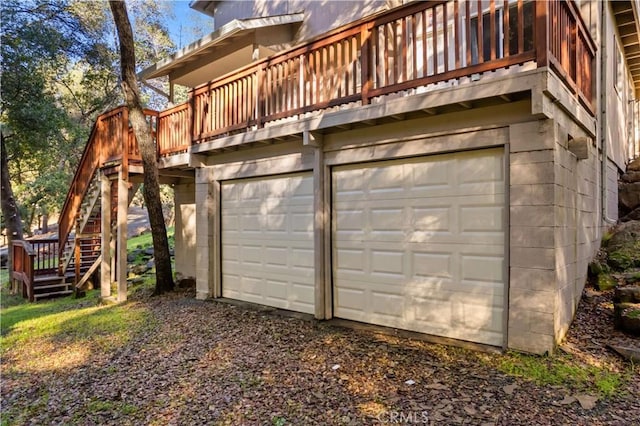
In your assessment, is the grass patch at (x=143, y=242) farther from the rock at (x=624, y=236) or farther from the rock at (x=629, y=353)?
the rock at (x=629, y=353)

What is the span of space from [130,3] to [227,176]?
49.7ft

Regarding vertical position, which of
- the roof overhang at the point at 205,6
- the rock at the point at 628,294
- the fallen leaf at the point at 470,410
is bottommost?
the fallen leaf at the point at 470,410

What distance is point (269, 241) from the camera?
696cm

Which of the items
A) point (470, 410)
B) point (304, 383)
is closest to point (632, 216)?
point (470, 410)

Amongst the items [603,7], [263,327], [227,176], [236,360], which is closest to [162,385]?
[236,360]

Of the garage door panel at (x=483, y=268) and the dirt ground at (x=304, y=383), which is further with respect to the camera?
the garage door panel at (x=483, y=268)

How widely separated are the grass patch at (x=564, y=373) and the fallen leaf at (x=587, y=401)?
0.37 ft

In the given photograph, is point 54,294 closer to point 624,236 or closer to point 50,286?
point 50,286

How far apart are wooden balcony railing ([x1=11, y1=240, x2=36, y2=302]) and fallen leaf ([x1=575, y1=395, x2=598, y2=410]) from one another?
38.7ft

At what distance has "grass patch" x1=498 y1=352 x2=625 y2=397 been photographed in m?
3.58

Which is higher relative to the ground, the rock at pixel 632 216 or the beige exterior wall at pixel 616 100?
the beige exterior wall at pixel 616 100

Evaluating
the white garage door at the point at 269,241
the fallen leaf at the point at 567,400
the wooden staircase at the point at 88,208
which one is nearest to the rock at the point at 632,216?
the fallen leaf at the point at 567,400

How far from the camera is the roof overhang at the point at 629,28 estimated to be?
716 cm

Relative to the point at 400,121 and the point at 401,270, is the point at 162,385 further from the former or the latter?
the point at 400,121
